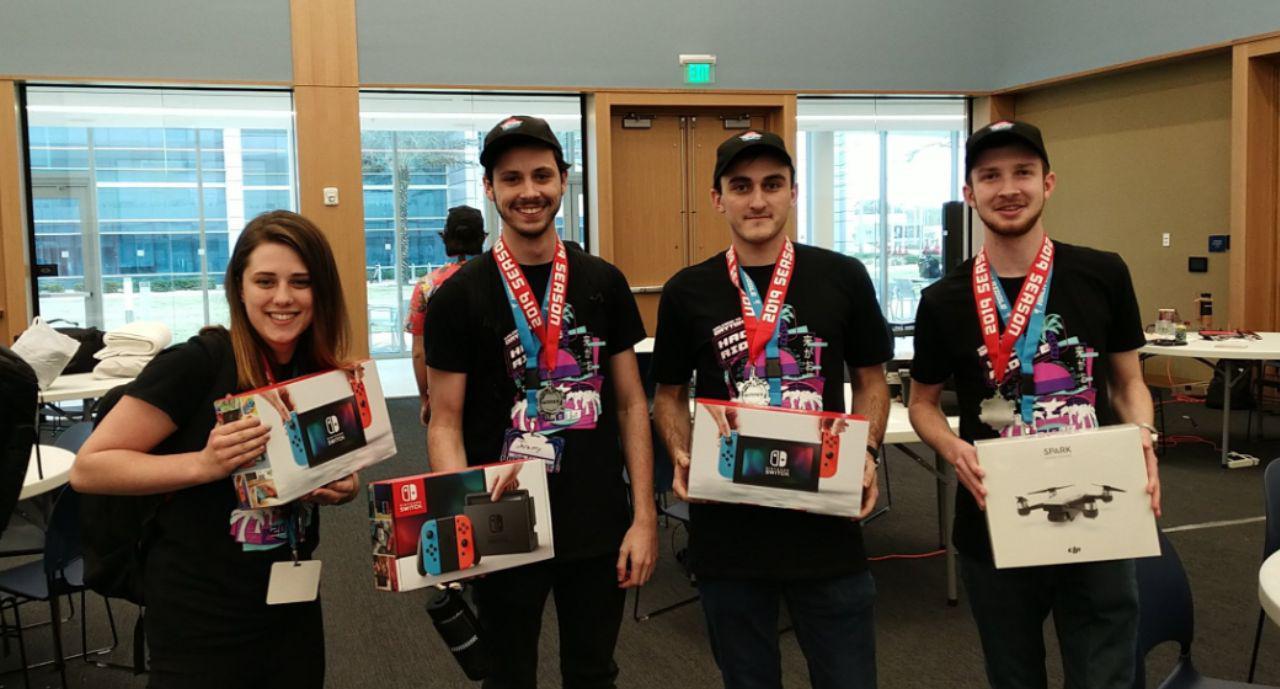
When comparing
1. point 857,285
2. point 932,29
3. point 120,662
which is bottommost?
point 120,662

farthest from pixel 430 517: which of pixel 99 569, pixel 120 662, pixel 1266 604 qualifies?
pixel 120 662

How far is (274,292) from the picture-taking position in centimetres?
172

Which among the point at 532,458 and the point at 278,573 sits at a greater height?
the point at 532,458

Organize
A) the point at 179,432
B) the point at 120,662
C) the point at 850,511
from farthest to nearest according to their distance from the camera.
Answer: the point at 120,662
the point at 850,511
the point at 179,432

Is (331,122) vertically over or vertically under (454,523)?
over

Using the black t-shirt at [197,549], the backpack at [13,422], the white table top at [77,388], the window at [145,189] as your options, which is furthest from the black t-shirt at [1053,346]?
the window at [145,189]

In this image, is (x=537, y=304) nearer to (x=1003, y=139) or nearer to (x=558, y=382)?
(x=558, y=382)

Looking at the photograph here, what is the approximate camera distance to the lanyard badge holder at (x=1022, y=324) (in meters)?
1.90

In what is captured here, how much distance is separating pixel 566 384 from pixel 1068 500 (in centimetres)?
92

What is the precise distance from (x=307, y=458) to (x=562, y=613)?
1.91 ft

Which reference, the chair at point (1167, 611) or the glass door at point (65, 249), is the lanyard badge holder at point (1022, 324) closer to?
the chair at point (1167, 611)

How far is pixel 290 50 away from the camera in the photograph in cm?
821

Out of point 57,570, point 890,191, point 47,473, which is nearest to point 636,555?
point 57,570

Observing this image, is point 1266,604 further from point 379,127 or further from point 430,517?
point 379,127
